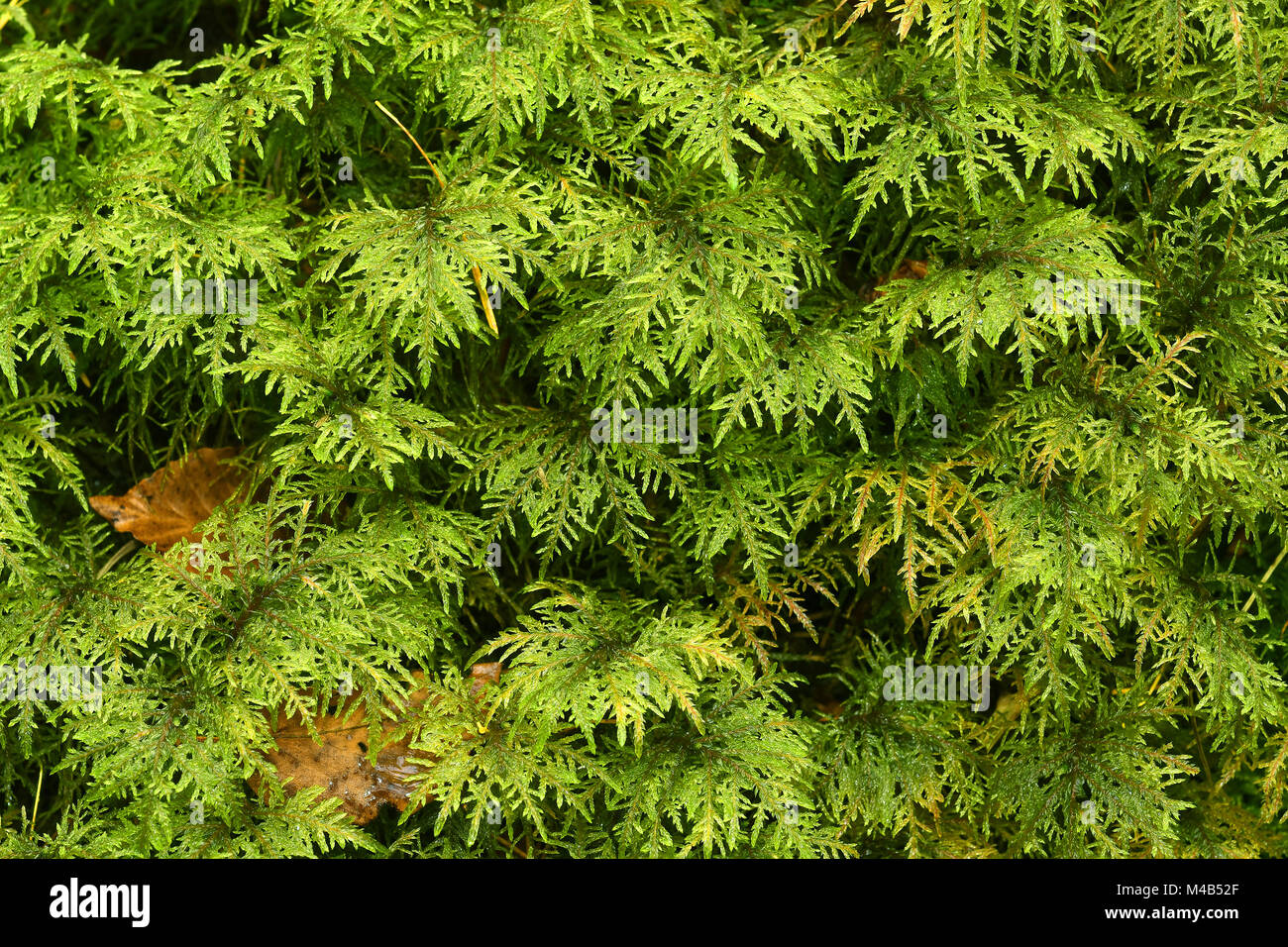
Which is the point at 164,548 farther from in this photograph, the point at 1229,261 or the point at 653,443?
the point at 1229,261

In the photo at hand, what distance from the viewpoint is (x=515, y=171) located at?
1749 mm

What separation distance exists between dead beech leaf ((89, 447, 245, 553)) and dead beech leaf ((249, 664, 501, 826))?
42cm

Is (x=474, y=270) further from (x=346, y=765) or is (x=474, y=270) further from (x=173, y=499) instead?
(x=346, y=765)

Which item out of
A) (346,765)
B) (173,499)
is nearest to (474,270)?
(173,499)

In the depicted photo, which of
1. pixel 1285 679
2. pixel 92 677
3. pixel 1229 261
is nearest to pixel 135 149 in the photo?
pixel 92 677

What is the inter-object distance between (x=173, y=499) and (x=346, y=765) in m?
0.60

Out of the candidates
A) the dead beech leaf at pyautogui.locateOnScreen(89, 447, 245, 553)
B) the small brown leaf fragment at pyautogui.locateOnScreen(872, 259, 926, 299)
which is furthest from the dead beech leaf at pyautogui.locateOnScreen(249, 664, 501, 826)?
the small brown leaf fragment at pyautogui.locateOnScreen(872, 259, 926, 299)

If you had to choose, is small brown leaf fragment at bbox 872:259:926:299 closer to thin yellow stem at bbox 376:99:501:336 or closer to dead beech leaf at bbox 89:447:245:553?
thin yellow stem at bbox 376:99:501:336

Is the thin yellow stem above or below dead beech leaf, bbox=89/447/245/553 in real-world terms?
above

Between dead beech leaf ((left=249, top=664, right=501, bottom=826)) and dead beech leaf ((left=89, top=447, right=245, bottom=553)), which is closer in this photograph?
dead beech leaf ((left=249, top=664, right=501, bottom=826))

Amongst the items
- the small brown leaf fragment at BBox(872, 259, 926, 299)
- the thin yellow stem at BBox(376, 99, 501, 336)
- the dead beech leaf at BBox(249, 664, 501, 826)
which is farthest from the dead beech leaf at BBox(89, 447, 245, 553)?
the small brown leaf fragment at BBox(872, 259, 926, 299)

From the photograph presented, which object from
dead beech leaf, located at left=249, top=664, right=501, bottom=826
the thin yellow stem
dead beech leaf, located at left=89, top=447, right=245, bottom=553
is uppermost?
the thin yellow stem

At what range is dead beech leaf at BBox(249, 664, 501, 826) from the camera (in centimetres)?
172

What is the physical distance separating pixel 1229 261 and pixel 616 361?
42.8 inches
